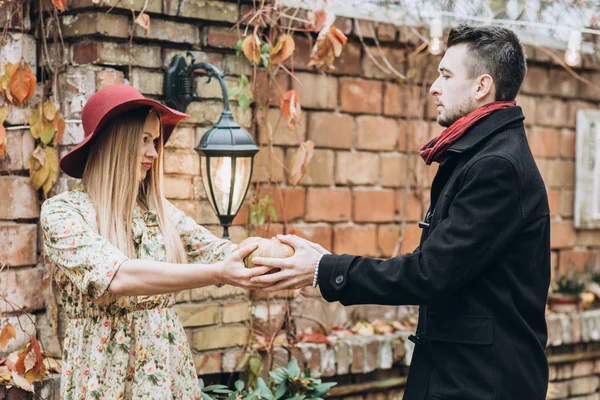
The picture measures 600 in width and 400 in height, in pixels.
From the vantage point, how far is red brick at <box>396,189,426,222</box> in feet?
16.0

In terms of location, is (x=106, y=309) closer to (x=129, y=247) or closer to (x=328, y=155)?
(x=129, y=247)

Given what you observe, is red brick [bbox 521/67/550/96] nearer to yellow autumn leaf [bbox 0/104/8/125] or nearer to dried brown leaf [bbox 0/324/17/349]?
yellow autumn leaf [bbox 0/104/8/125]

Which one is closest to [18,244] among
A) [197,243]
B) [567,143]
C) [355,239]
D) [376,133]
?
[197,243]

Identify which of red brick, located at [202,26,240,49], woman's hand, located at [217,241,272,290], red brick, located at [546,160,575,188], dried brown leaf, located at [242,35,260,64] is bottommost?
woman's hand, located at [217,241,272,290]

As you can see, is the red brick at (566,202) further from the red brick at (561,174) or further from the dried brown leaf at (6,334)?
the dried brown leaf at (6,334)

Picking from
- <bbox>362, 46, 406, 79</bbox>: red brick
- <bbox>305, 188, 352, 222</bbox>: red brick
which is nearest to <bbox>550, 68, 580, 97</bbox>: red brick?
<bbox>362, 46, 406, 79</bbox>: red brick

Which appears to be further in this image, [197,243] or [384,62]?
[384,62]

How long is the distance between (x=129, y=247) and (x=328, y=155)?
1.81 m

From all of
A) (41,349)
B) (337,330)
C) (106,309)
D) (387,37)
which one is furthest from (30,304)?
(387,37)

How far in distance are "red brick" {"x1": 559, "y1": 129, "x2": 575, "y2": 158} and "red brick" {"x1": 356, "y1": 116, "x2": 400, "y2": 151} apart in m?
1.35

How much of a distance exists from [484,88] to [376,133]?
199cm

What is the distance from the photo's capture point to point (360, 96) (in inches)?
185

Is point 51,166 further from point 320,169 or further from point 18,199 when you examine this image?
point 320,169

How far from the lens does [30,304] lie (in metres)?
3.65
